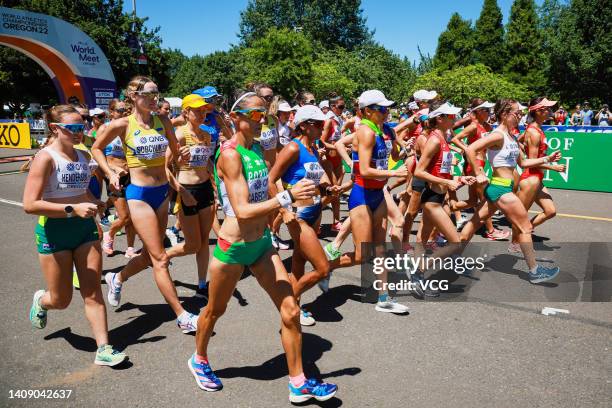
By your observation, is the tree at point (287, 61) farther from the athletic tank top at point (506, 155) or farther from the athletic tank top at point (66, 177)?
the athletic tank top at point (66, 177)

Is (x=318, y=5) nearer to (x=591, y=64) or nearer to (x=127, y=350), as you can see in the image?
(x=591, y=64)

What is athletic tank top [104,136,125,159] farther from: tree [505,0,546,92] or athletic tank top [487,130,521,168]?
tree [505,0,546,92]

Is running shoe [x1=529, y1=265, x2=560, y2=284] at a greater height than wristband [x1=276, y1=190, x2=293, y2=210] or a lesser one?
lesser

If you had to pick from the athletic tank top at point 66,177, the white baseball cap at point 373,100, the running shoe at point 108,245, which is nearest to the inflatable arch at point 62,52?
the running shoe at point 108,245

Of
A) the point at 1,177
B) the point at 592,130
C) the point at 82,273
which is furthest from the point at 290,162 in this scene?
the point at 1,177

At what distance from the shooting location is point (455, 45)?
2501 inches

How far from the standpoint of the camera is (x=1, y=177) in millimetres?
15625

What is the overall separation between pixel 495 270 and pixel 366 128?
2773mm

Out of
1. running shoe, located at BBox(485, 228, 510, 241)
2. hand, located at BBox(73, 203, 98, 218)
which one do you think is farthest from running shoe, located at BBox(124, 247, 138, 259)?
running shoe, located at BBox(485, 228, 510, 241)

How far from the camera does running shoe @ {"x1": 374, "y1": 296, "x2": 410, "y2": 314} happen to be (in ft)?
16.3

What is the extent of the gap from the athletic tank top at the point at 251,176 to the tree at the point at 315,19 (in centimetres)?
7574

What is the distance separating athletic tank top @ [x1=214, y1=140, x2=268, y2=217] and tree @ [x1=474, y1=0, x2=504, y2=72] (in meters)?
64.8

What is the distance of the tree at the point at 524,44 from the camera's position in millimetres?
56903

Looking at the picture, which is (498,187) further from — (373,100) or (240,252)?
(240,252)
